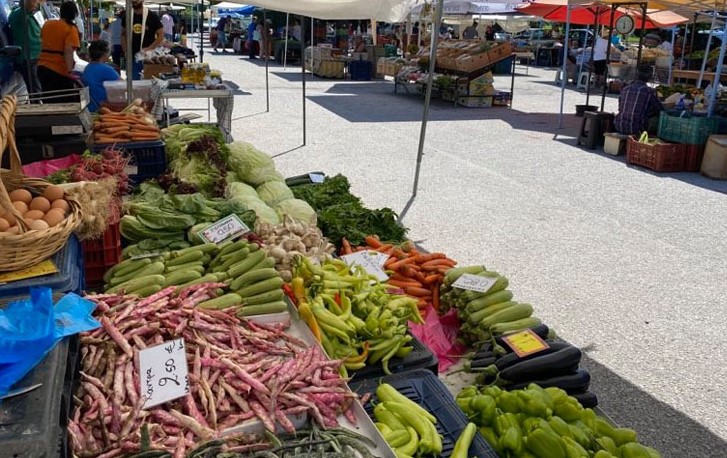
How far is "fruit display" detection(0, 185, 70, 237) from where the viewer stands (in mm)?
2638

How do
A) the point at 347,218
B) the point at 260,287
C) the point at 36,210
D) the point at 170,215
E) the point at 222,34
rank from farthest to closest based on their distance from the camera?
A: the point at 222,34 → the point at 347,218 → the point at 170,215 → the point at 260,287 → the point at 36,210

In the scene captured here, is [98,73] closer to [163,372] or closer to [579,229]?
[579,229]

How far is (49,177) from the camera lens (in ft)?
14.6

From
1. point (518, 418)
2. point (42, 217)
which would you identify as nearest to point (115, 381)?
point (42, 217)

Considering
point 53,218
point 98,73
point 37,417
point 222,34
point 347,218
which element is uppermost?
point 222,34

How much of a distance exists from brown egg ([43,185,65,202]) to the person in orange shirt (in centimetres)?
746

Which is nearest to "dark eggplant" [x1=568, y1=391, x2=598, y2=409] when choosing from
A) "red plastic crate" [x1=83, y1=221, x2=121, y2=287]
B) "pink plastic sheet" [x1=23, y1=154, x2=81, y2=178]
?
"red plastic crate" [x1=83, y1=221, x2=121, y2=287]

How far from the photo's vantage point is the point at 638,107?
10992mm

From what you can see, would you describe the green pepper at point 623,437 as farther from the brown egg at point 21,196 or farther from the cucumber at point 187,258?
the brown egg at point 21,196

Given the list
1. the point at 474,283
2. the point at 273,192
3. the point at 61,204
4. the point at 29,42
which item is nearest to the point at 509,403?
the point at 474,283

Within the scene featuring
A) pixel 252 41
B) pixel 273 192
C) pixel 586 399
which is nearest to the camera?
pixel 586 399

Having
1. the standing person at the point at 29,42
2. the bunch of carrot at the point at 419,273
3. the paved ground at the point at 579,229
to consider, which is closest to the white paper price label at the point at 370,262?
the bunch of carrot at the point at 419,273

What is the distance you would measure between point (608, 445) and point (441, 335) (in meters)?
1.39

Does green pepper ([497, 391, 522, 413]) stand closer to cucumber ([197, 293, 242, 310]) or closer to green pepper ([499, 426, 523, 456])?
green pepper ([499, 426, 523, 456])
